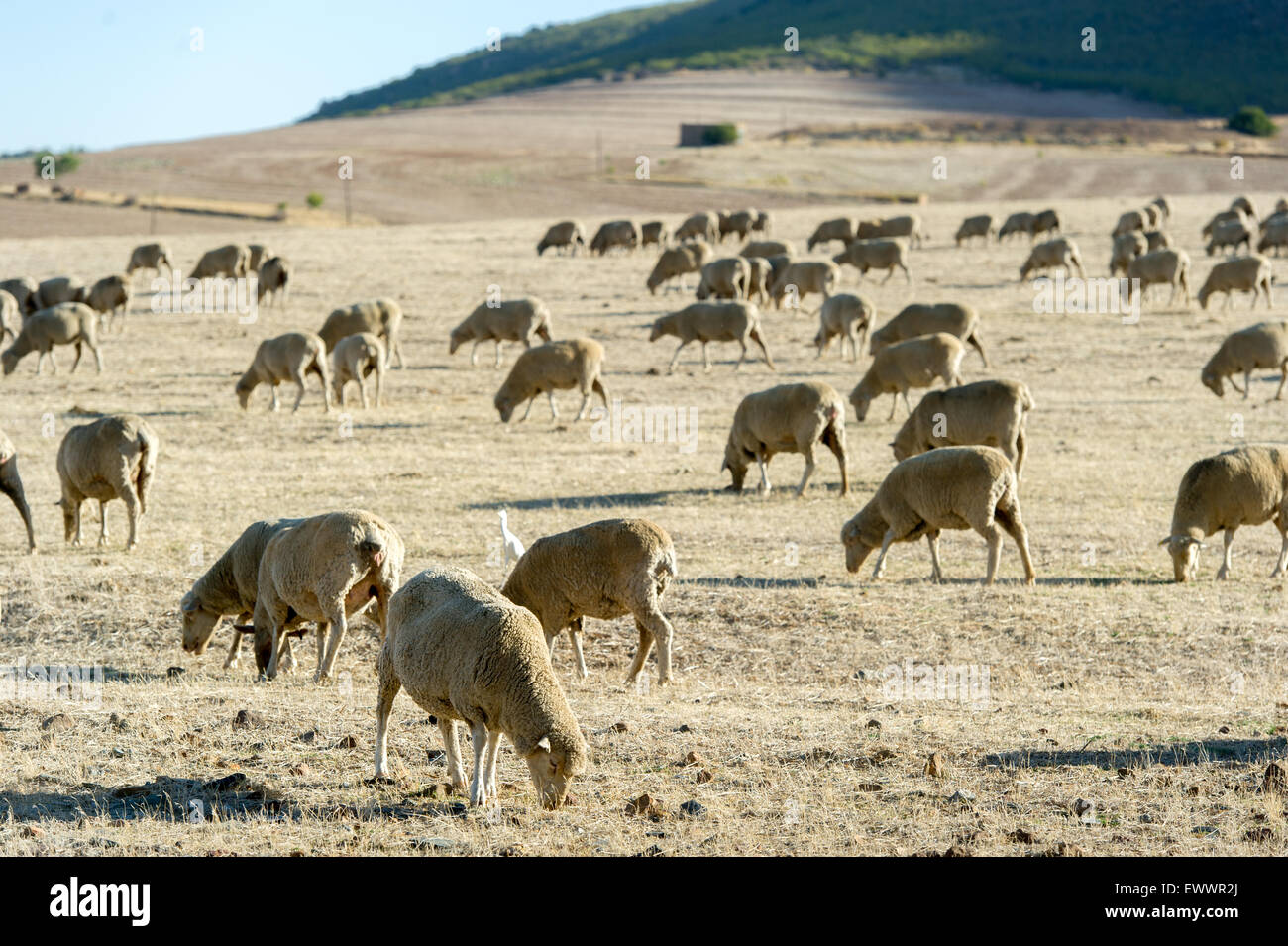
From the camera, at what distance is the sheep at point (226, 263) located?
39.3 metres

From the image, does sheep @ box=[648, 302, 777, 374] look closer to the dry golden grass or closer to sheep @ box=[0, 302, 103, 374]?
the dry golden grass

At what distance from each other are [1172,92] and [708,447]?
13411cm

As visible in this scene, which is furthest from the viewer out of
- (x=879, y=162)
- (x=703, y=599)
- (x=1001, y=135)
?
(x=1001, y=135)

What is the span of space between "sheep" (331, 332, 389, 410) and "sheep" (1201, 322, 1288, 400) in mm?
15013

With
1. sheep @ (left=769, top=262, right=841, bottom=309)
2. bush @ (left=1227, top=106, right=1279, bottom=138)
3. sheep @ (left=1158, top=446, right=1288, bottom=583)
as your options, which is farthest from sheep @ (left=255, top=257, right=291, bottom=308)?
bush @ (left=1227, top=106, right=1279, bottom=138)

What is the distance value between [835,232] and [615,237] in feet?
26.0

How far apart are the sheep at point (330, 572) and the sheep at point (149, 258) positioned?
3187 centimetres

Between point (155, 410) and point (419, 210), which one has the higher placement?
point (419, 210)

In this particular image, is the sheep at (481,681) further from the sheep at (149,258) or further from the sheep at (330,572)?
the sheep at (149,258)

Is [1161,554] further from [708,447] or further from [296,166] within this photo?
[296,166]

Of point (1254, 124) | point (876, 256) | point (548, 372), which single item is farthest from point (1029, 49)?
point (548, 372)

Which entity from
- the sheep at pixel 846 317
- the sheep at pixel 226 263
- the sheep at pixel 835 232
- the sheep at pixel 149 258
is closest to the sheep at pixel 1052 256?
the sheep at pixel 835 232

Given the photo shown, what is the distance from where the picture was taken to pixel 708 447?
21.8 m

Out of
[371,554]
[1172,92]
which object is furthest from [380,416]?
[1172,92]
